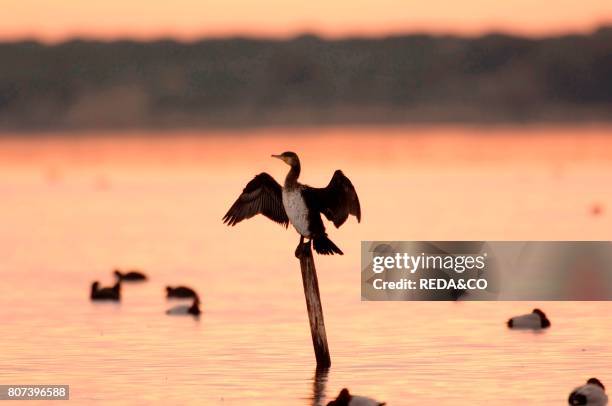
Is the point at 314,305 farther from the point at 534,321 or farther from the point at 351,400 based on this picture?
the point at 534,321

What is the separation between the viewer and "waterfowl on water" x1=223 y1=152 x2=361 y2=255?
85.0 ft

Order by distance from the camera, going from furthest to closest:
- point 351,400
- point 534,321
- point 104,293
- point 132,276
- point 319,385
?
point 132,276 → point 104,293 → point 534,321 → point 319,385 → point 351,400

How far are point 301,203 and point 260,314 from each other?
372 inches

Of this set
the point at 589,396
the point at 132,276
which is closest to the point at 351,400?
the point at 589,396

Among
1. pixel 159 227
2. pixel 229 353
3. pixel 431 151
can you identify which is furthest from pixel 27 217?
pixel 431 151

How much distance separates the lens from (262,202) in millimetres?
27234

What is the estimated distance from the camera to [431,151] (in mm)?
144500

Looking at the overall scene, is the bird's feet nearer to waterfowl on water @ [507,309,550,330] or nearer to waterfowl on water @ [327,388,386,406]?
waterfowl on water @ [327,388,386,406]

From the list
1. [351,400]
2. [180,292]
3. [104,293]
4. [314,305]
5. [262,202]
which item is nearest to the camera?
[351,400]

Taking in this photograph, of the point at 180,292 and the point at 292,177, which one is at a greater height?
the point at 180,292

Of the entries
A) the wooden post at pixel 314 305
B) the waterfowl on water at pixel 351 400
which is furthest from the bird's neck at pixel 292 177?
the waterfowl on water at pixel 351 400

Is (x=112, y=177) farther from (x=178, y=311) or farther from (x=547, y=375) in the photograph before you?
(x=547, y=375)

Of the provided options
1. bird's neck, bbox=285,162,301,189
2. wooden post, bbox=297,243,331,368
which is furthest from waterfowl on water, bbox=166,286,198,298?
bird's neck, bbox=285,162,301,189

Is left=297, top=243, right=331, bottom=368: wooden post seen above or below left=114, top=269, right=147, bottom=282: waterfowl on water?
below
